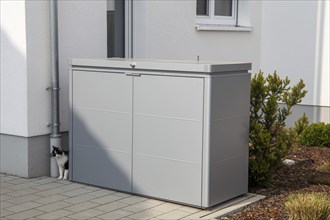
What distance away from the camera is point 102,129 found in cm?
707

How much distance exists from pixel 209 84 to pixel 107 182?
189 cm

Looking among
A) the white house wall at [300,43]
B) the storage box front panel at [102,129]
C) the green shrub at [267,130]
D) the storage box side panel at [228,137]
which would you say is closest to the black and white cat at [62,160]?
the storage box front panel at [102,129]

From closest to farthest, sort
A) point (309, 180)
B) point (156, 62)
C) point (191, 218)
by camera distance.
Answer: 1. point (191, 218)
2. point (156, 62)
3. point (309, 180)

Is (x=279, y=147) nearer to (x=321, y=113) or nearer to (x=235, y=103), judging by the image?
(x=235, y=103)

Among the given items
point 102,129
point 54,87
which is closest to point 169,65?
point 102,129

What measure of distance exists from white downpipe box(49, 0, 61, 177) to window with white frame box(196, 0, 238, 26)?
352cm

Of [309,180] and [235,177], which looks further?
[309,180]

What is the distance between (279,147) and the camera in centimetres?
720

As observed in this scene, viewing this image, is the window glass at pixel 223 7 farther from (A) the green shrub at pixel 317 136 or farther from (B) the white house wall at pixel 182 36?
(A) the green shrub at pixel 317 136

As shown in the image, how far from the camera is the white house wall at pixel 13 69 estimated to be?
24.5 ft

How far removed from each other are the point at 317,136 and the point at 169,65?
450cm

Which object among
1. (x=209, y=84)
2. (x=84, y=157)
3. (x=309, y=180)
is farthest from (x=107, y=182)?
(x=309, y=180)

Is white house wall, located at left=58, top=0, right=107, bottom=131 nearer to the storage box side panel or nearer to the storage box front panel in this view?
the storage box front panel

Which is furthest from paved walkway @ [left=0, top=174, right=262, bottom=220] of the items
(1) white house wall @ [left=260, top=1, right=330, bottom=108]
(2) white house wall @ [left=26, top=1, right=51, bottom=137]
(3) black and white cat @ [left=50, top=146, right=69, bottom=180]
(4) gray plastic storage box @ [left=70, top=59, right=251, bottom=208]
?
(1) white house wall @ [left=260, top=1, right=330, bottom=108]
